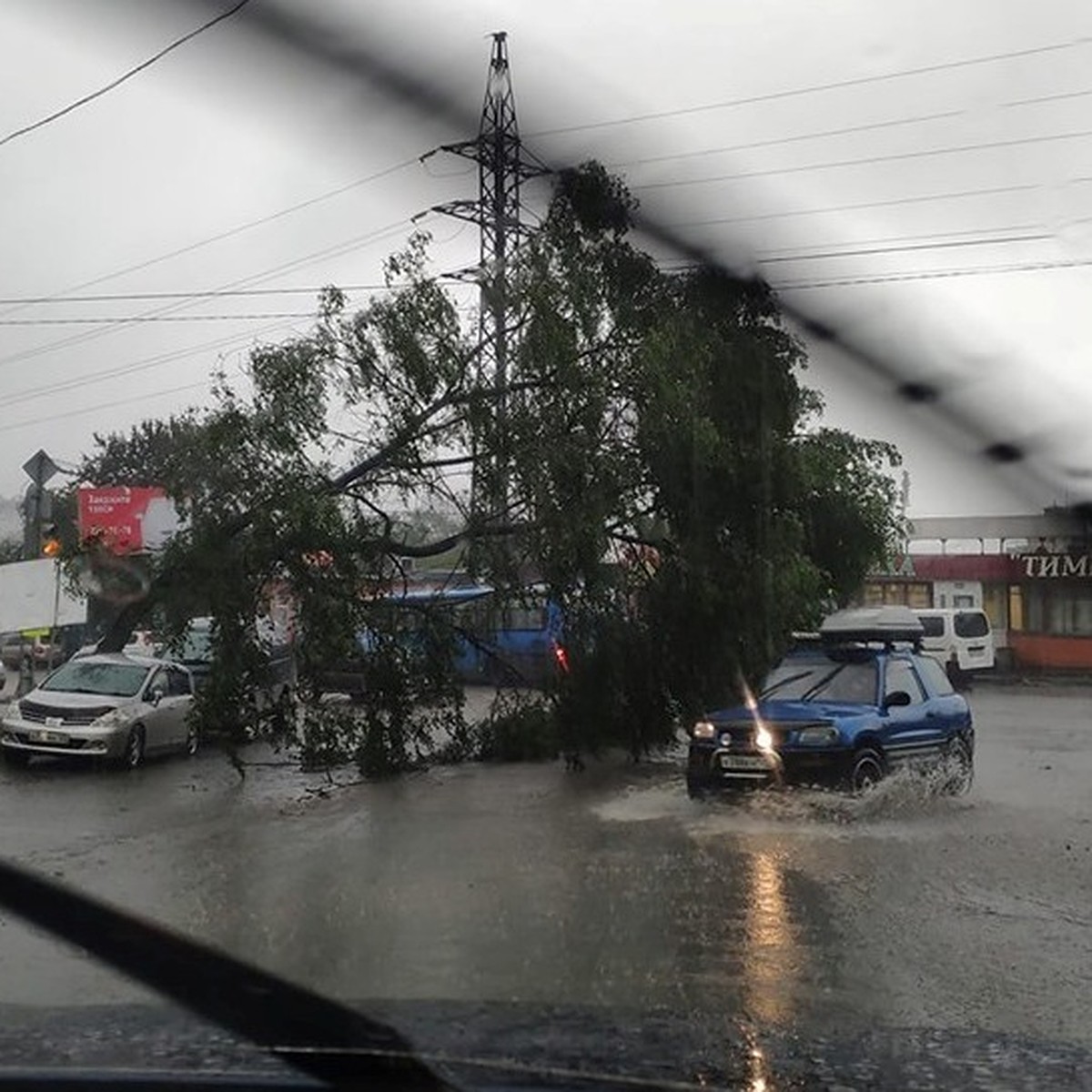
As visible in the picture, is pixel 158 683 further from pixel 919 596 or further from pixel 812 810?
pixel 919 596

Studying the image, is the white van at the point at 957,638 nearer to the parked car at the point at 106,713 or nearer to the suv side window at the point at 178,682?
the suv side window at the point at 178,682

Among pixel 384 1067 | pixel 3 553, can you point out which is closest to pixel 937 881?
pixel 384 1067

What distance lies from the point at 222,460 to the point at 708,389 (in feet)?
17.4

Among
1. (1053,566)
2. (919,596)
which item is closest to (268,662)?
(1053,566)

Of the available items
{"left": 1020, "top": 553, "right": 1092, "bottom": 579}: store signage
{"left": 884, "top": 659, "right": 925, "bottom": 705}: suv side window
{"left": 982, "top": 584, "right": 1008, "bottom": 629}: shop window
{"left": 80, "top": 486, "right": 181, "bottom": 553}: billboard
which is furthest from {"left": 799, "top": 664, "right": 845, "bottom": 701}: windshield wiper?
{"left": 982, "top": 584, "right": 1008, "bottom": 629}: shop window

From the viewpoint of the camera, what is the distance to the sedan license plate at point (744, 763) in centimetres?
1314

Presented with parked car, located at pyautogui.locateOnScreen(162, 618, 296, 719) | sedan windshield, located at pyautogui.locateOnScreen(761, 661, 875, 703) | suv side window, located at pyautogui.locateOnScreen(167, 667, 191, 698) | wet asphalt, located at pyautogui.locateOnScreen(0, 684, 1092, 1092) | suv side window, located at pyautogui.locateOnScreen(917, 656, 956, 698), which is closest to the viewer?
wet asphalt, located at pyautogui.locateOnScreen(0, 684, 1092, 1092)

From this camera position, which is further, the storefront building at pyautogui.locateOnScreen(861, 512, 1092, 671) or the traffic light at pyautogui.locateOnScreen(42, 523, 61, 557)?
the traffic light at pyautogui.locateOnScreen(42, 523, 61, 557)

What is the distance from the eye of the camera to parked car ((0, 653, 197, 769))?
16984 millimetres

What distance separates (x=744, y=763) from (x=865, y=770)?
Answer: 1.07m

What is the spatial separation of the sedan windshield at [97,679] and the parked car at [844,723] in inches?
290

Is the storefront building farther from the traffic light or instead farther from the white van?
the traffic light

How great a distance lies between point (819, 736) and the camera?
13.0 meters

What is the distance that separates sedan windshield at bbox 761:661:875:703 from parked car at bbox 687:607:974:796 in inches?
0.4
